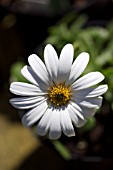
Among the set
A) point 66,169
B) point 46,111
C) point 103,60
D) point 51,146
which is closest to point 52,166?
point 66,169

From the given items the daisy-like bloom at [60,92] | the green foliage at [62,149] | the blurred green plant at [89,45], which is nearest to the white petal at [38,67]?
the daisy-like bloom at [60,92]

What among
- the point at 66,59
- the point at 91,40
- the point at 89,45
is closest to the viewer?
the point at 66,59

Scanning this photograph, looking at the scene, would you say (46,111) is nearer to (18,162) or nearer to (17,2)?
(18,162)

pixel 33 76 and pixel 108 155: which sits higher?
pixel 33 76

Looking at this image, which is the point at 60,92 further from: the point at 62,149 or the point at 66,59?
the point at 62,149

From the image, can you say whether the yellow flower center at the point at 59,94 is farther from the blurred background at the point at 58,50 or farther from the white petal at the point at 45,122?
the blurred background at the point at 58,50

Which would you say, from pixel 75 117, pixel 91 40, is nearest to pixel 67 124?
pixel 75 117
